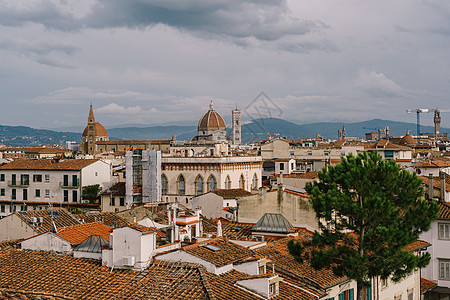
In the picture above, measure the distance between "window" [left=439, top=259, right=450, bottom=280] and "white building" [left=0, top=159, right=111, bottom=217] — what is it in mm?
38576

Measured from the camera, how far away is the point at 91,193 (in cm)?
5862

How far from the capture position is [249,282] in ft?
52.7

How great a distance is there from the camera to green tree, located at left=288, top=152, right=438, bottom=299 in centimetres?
1908

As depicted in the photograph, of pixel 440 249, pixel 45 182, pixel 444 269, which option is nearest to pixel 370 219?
pixel 440 249

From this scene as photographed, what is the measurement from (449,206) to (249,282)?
60.6 feet

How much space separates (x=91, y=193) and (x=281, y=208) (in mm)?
33331

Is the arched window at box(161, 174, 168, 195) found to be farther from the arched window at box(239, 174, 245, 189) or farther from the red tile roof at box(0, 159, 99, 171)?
the arched window at box(239, 174, 245, 189)

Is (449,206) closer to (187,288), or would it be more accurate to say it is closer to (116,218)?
(116,218)

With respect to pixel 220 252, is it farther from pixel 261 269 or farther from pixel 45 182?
pixel 45 182

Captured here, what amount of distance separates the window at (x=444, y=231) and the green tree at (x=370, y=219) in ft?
36.0

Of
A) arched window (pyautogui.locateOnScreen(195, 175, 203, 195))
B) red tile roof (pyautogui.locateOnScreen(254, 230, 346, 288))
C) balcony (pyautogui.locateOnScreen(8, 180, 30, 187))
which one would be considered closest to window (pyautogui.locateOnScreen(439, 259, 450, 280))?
red tile roof (pyautogui.locateOnScreen(254, 230, 346, 288))

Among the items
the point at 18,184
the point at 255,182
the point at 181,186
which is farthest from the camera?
the point at 255,182

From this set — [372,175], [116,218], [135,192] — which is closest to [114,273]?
[372,175]

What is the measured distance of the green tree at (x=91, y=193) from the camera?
5859 cm
